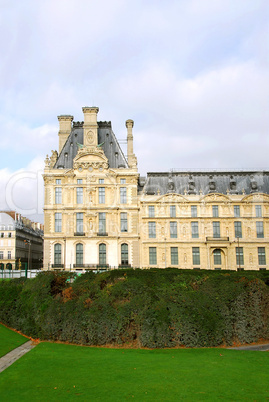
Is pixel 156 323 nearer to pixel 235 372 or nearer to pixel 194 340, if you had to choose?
pixel 194 340

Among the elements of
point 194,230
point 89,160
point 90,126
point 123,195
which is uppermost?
point 90,126

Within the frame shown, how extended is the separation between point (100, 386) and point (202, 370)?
4.07 metres

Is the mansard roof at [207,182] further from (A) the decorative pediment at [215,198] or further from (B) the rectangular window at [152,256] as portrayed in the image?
(B) the rectangular window at [152,256]

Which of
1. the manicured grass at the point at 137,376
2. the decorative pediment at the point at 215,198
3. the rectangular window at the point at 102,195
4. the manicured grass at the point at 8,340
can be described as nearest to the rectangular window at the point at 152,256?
the rectangular window at the point at 102,195

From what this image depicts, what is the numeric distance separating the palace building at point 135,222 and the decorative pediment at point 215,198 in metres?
0.15

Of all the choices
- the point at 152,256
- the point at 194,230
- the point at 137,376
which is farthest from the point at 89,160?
the point at 137,376

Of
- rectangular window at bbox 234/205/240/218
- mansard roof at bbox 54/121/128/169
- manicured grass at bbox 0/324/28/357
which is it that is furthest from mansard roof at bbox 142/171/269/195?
manicured grass at bbox 0/324/28/357

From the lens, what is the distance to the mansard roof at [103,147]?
5981cm

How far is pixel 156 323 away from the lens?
63.5 ft

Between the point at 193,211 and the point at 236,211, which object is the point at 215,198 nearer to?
the point at 236,211

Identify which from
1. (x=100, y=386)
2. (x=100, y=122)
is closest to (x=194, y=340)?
(x=100, y=386)

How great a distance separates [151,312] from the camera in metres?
19.6

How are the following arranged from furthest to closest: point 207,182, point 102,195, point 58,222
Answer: point 207,182 < point 102,195 < point 58,222

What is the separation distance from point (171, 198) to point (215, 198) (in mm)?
6903
